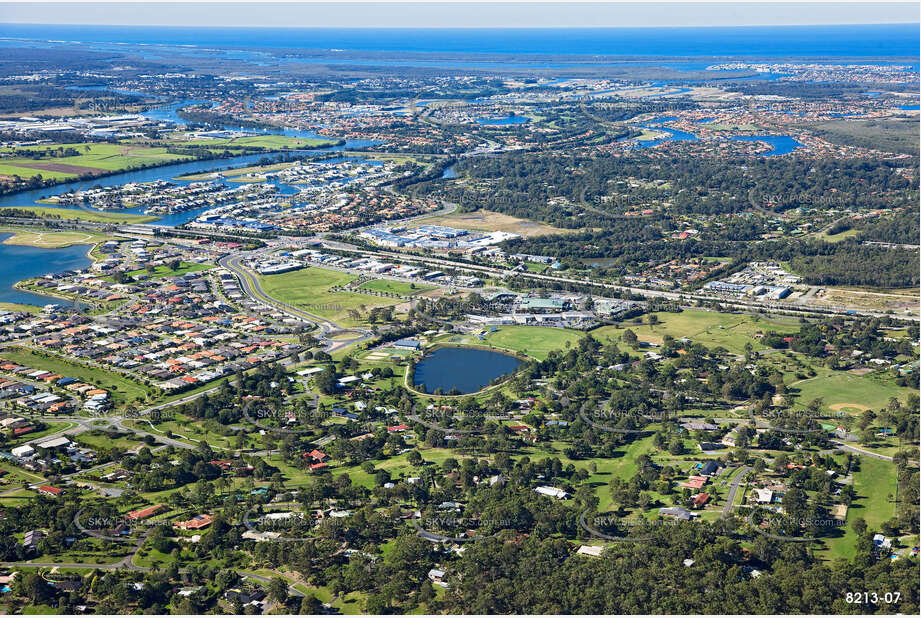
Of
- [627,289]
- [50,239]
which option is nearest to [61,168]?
[50,239]

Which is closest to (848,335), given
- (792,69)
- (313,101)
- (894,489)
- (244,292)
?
(894,489)

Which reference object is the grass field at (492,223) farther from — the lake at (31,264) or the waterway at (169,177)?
the lake at (31,264)

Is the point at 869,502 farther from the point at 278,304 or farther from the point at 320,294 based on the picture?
the point at 320,294

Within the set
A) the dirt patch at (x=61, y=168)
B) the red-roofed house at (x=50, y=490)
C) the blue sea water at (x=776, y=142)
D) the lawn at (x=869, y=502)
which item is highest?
the blue sea water at (x=776, y=142)

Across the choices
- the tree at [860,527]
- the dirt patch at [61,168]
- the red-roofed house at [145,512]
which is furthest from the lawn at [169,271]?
the tree at [860,527]

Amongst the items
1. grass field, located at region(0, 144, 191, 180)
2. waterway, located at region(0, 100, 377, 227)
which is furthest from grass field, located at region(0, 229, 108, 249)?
grass field, located at region(0, 144, 191, 180)

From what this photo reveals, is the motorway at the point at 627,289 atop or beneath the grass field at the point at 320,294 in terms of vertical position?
atop

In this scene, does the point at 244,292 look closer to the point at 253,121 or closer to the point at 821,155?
the point at 821,155
